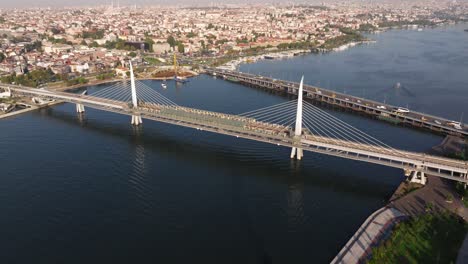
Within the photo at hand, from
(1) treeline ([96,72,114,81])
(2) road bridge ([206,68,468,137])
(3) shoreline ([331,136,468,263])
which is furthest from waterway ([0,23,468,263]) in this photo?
(1) treeline ([96,72,114,81])

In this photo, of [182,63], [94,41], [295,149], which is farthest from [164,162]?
[94,41]

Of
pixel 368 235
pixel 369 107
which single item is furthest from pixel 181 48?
pixel 368 235

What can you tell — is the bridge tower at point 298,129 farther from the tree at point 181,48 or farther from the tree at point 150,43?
the tree at point 150,43

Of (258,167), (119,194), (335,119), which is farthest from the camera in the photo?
(335,119)

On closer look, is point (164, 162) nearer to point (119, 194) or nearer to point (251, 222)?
point (119, 194)

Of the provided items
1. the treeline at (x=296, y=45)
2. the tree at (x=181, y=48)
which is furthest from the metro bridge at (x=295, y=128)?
the treeline at (x=296, y=45)

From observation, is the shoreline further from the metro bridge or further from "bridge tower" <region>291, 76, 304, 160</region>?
"bridge tower" <region>291, 76, 304, 160</region>
